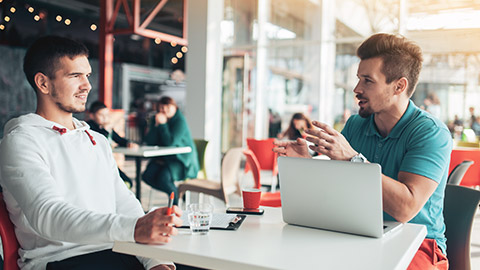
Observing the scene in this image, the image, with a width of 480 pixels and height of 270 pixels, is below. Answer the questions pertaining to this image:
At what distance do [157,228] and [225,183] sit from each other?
276 centimetres

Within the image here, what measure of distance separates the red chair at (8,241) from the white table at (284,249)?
45 cm

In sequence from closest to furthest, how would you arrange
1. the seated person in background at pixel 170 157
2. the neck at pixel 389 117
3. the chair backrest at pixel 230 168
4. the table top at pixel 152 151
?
the neck at pixel 389 117 < the chair backrest at pixel 230 168 < the table top at pixel 152 151 < the seated person in background at pixel 170 157

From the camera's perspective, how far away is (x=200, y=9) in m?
7.23

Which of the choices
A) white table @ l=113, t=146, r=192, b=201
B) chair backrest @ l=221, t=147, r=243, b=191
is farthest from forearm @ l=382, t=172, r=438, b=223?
white table @ l=113, t=146, r=192, b=201

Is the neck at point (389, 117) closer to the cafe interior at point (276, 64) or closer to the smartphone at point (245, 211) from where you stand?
Result: the smartphone at point (245, 211)

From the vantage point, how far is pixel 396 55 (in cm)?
190

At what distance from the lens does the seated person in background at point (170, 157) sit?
Result: 4.72 metres

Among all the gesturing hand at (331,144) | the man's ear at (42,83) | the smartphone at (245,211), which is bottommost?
the smartphone at (245,211)

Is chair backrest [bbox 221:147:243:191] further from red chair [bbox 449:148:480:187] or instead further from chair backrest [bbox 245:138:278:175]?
red chair [bbox 449:148:480:187]

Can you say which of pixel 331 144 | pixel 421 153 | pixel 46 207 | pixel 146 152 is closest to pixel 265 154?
pixel 146 152

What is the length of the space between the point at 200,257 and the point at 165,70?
17065 millimetres

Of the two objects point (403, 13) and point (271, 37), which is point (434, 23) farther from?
point (271, 37)

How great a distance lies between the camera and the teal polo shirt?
5.57 ft

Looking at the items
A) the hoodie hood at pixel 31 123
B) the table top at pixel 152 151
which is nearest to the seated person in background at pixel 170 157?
the table top at pixel 152 151
